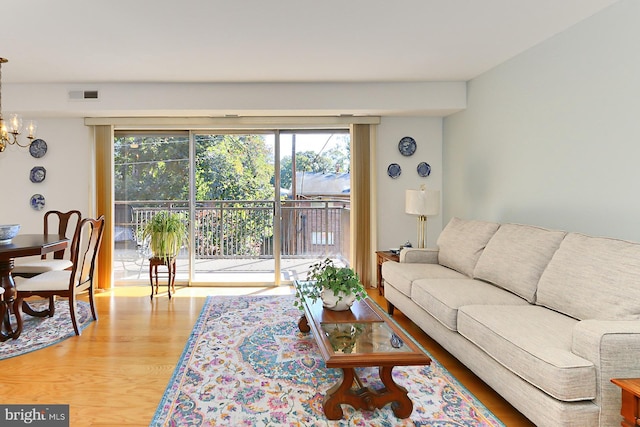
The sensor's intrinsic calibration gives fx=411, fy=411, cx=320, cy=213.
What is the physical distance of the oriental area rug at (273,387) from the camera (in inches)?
87.9

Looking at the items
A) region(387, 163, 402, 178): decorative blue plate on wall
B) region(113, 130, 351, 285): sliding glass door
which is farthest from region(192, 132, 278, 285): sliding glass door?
region(387, 163, 402, 178): decorative blue plate on wall

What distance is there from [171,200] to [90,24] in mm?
2816

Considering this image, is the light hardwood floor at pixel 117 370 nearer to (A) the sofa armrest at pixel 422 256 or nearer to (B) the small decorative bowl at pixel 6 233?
(A) the sofa armrest at pixel 422 256

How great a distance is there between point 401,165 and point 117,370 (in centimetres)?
397

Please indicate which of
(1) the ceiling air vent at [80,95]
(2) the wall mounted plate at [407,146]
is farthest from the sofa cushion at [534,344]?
(1) the ceiling air vent at [80,95]

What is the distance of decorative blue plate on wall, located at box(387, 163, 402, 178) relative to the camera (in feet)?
17.7

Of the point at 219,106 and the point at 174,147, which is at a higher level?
the point at 219,106

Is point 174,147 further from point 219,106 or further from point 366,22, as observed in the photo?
point 366,22

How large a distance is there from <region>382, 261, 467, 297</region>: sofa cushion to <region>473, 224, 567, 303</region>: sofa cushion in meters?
0.32

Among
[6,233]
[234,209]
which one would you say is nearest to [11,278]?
[6,233]

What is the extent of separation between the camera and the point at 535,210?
11.8 ft

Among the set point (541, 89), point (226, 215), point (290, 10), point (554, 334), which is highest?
point (290, 10)

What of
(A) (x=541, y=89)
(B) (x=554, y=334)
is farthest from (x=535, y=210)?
(B) (x=554, y=334)

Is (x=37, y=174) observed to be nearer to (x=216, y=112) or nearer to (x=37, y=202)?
(x=37, y=202)
